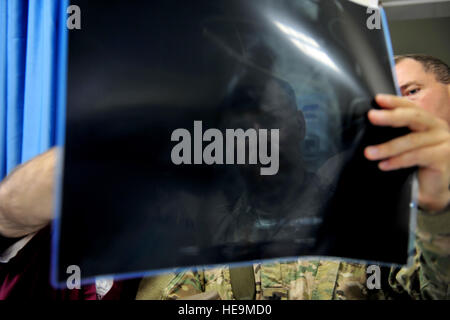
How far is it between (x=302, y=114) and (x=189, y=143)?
129 mm

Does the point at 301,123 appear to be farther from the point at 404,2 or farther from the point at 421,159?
the point at 404,2

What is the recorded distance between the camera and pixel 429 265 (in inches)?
20.0

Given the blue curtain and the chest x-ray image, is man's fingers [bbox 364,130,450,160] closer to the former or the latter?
the chest x-ray image

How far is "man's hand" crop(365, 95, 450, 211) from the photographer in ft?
1.16

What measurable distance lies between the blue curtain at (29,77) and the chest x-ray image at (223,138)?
0.52m

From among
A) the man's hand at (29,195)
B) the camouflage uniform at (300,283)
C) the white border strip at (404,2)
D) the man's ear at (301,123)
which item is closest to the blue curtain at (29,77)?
the man's hand at (29,195)

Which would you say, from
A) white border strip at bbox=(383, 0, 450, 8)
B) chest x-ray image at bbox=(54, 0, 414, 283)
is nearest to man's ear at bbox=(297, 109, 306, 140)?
chest x-ray image at bbox=(54, 0, 414, 283)

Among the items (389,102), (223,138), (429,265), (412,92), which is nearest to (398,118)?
(389,102)

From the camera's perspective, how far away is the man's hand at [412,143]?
35 cm

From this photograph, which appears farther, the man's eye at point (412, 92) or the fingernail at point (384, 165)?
the man's eye at point (412, 92)

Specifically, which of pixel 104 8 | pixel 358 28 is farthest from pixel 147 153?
pixel 358 28

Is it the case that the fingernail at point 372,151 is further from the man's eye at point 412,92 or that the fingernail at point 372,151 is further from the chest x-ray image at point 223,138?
the man's eye at point 412,92

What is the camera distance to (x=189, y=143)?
0.33 meters
